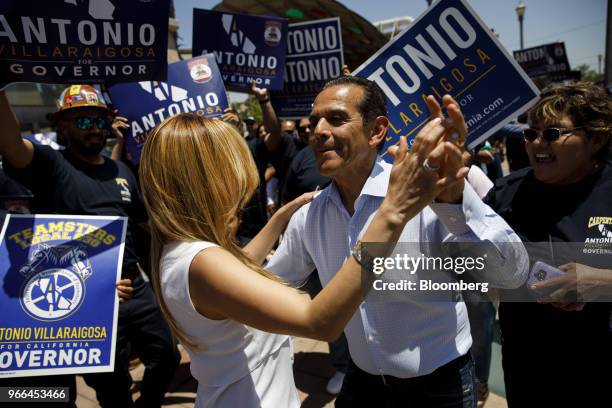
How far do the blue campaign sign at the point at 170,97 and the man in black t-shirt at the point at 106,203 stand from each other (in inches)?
17.6

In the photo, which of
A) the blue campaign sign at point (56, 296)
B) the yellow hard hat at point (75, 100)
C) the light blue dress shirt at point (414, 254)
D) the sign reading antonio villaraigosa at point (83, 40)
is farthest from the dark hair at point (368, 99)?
the yellow hard hat at point (75, 100)

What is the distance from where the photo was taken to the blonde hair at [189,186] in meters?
1.42

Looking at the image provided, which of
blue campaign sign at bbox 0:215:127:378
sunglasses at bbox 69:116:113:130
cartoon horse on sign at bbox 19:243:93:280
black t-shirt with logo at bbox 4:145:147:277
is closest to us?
blue campaign sign at bbox 0:215:127:378

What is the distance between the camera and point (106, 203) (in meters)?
2.75

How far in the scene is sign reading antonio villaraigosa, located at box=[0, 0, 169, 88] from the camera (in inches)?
84.4

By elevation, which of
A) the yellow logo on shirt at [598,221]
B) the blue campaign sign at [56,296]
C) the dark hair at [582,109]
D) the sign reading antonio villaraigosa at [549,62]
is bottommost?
the blue campaign sign at [56,296]

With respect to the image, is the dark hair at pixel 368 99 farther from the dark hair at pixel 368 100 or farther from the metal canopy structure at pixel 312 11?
the metal canopy structure at pixel 312 11

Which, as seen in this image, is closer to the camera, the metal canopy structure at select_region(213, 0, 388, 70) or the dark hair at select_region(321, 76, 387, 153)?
the dark hair at select_region(321, 76, 387, 153)

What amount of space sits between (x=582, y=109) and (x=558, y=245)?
56cm

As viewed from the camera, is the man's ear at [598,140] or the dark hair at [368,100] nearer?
the man's ear at [598,140]

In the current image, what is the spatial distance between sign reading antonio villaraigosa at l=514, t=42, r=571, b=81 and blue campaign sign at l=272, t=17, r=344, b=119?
812cm

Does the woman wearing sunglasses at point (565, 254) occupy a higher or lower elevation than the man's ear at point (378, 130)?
lower

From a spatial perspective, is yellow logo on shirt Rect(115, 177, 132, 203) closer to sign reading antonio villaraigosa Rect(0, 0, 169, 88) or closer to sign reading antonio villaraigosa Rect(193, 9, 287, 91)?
sign reading antonio villaraigosa Rect(0, 0, 169, 88)

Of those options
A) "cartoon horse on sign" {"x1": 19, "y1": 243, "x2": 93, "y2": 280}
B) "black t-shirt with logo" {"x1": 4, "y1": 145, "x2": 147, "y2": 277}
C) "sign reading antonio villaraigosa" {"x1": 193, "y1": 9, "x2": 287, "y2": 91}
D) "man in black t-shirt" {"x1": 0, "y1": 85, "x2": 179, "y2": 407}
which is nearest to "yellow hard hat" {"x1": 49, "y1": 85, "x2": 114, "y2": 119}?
"man in black t-shirt" {"x1": 0, "y1": 85, "x2": 179, "y2": 407}
